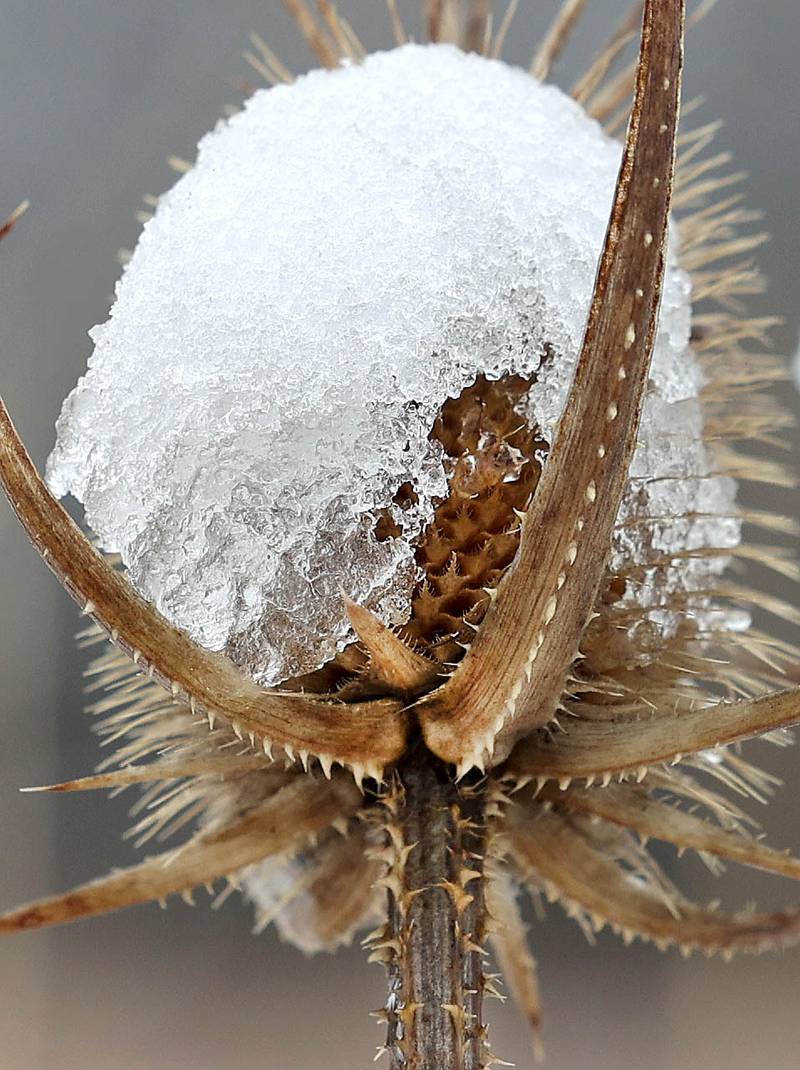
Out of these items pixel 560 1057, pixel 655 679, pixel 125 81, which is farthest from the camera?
pixel 125 81

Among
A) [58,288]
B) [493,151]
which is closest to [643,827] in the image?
[493,151]

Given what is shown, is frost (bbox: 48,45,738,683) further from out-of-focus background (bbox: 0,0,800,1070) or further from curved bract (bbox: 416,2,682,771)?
Answer: out-of-focus background (bbox: 0,0,800,1070)

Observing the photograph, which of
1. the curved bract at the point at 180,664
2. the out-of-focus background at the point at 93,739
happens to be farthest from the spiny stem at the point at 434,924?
the out-of-focus background at the point at 93,739

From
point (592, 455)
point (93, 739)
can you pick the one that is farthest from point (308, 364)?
point (93, 739)

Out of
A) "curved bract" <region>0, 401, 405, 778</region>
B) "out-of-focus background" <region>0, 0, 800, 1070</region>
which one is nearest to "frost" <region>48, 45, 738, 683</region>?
"curved bract" <region>0, 401, 405, 778</region>

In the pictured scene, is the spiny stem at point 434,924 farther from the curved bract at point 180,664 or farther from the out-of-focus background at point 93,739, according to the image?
the out-of-focus background at point 93,739

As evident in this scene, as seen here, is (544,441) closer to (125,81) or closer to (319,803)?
(319,803)
